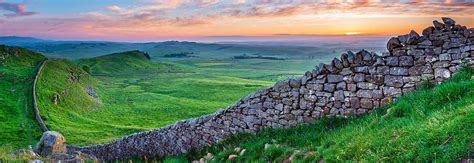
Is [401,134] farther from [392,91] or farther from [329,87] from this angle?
[329,87]

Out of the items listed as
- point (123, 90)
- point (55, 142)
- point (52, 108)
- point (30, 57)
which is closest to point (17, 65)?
point (30, 57)

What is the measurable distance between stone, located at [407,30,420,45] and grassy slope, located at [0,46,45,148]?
15.7 meters

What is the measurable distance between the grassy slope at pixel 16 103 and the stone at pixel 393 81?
1498 centimetres

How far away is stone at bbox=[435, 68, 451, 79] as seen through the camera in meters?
9.27

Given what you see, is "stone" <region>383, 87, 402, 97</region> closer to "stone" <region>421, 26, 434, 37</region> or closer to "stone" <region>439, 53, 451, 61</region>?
"stone" <region>439, 53, 451, 61</region>

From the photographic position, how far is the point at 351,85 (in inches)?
412

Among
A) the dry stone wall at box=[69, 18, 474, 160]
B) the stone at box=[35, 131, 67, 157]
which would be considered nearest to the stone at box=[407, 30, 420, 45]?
the dry stone wall at box=[69, 18, 474, 160]

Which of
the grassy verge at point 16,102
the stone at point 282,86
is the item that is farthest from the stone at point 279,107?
the grassy verge at point 16,102

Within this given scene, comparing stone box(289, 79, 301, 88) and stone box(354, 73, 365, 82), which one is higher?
stone box(354, 73, 365, 82)

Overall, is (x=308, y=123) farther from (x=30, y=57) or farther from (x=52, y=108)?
(x=30, y=57)

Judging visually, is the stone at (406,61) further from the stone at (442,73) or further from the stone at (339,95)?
the stone at (339,95)

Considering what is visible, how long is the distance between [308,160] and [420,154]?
2417 mm

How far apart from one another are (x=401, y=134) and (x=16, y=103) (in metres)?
39.9

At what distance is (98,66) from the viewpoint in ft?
375
